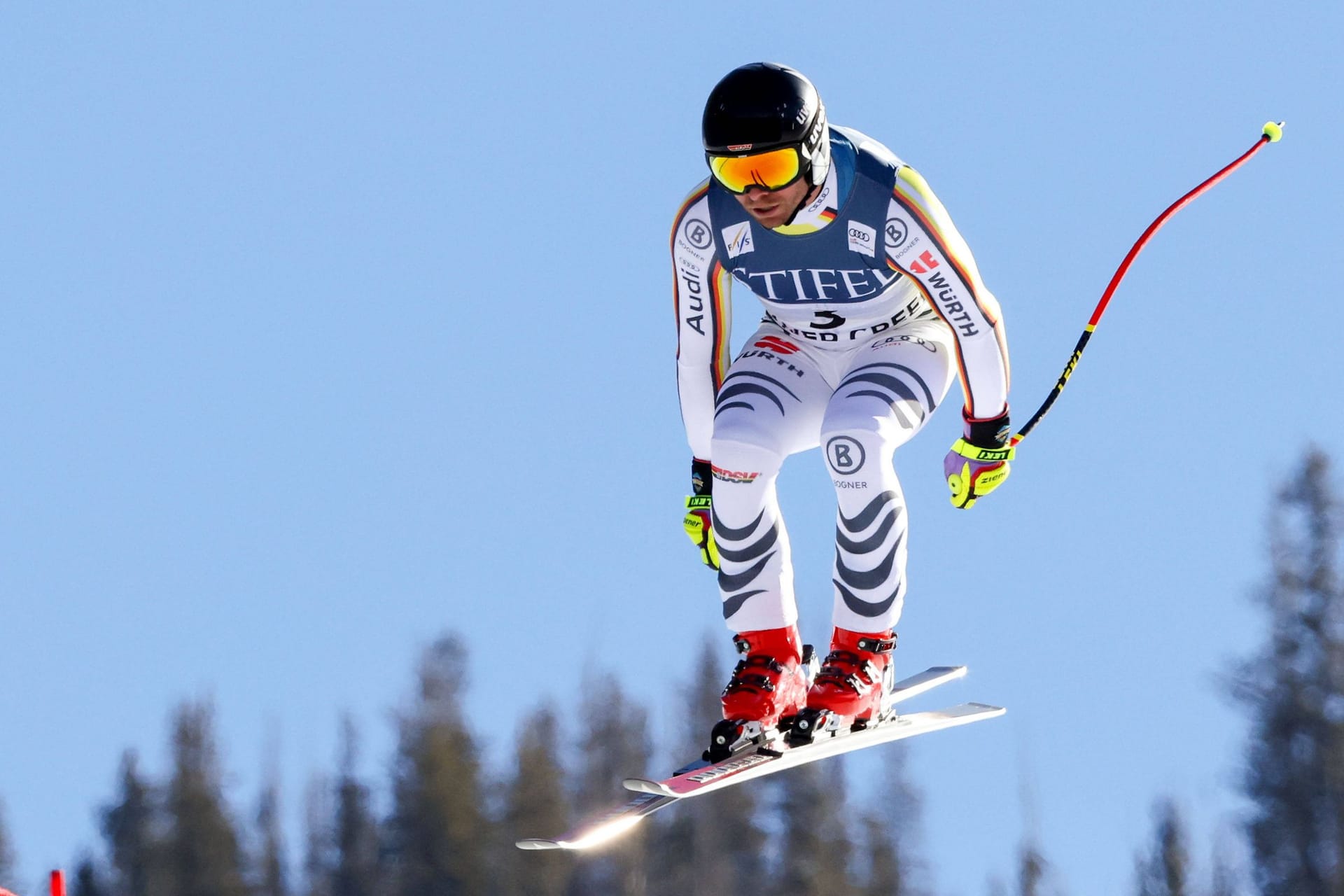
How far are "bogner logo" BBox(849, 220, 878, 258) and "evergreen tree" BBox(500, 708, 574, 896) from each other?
36460 millimetres

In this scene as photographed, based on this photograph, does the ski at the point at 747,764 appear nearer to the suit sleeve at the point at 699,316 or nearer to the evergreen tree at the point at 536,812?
the suit sleeve at the point at 699,316

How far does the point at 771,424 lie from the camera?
1238 centimetres

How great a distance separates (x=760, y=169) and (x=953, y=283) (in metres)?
1.12

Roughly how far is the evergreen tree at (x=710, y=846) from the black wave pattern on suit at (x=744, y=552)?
3486 cm

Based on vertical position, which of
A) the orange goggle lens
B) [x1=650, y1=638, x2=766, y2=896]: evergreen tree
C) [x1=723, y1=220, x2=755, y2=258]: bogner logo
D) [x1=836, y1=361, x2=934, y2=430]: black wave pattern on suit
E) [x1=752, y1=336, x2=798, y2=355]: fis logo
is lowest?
[x1=650, y1=638, x2=766, y2=896]: evergreen tree

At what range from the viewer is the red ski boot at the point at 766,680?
12.5m

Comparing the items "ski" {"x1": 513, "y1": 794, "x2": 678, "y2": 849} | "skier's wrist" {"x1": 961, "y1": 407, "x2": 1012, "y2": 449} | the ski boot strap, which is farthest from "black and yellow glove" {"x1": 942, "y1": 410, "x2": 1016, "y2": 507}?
"ski" {"x1": 513, "y1": 794, "x2": 678, "y2": 849}

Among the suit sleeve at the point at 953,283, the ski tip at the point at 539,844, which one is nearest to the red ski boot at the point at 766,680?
the ski tip at the point at 539,844

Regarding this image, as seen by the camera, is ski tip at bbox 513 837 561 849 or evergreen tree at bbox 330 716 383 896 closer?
ski tip at bbox 513 837 561 849

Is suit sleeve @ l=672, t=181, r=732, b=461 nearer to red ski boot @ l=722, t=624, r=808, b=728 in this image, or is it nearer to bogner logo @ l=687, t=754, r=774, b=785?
red ski boot @ l=722, t=624, r=808, b=728

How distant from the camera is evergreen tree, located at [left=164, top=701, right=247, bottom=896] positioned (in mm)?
51938

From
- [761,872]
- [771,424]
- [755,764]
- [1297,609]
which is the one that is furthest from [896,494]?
[1297,609]

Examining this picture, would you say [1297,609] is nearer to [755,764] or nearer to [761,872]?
[761,872]

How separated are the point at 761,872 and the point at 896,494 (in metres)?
37.0
